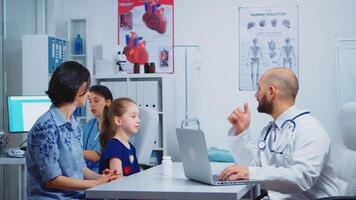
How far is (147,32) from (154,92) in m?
0.84

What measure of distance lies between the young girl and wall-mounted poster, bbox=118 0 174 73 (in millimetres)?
2335

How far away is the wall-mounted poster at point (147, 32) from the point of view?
5.79 metres

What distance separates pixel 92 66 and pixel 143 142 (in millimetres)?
1986

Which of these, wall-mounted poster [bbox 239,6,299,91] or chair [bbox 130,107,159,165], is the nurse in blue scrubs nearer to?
chair [bbox 130,107,159,165]

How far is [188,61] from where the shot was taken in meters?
5.72

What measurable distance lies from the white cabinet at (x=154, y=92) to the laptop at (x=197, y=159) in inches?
109

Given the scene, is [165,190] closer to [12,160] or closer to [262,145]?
[262,145]

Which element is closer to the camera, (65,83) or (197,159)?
(197,159)

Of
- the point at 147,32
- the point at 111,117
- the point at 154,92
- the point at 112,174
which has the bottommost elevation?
the point at 112,174

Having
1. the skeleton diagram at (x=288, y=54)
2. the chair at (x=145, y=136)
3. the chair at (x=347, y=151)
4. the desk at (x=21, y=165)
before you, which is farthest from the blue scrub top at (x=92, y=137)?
the skeleton diagram at (x=288, y=54)

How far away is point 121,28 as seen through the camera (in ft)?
19.5

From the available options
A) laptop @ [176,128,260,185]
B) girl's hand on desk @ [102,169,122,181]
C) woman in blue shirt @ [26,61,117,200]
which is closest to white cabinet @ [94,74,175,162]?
girl's hand on desk @ [102,169,122,181]

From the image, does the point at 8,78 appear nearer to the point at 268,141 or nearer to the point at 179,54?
the point at 179,54

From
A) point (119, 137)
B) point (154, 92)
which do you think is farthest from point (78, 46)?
point (119, 137)
